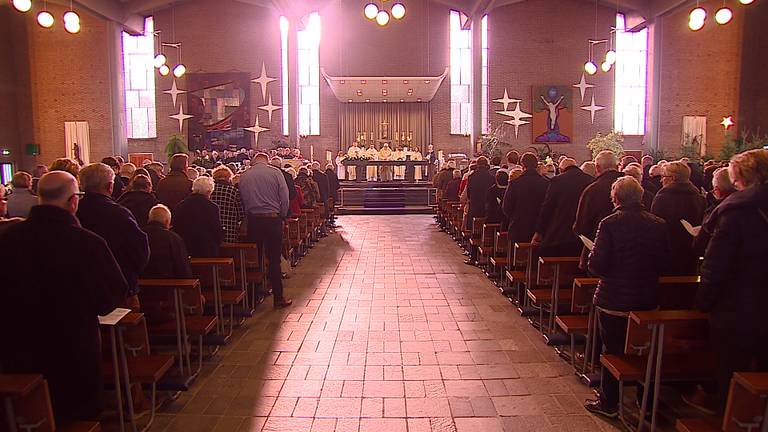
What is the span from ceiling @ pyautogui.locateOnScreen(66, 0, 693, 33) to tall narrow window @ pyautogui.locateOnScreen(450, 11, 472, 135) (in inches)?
53.0

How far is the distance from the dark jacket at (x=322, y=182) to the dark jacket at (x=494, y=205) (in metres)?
5.16

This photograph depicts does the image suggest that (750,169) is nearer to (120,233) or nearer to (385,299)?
(120,233)

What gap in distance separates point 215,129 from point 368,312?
58.0 ft

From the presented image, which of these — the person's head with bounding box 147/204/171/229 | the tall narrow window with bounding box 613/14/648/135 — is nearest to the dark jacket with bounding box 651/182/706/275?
the person's head with bounding box 147/204/171/229

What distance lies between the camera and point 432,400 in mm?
4023

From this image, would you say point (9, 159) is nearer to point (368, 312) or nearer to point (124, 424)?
point (368, 312)

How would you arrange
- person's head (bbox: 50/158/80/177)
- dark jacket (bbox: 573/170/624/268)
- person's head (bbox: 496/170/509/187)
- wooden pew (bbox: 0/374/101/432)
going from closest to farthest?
1. wooden pew (bbox: 0/374/101/432)
2. dark jacket (bbox: 573/170/624/268)
3. person's head (bbox: 50/158/80/177)
4. person's head (bbox: 496/170/509/187)

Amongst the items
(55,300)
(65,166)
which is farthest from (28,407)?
(65,166)

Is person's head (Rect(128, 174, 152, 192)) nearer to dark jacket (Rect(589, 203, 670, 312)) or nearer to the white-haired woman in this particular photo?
the white-haired woman

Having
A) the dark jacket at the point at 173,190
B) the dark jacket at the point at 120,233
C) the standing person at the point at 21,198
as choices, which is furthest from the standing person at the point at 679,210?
the standing person at the point at 21,198

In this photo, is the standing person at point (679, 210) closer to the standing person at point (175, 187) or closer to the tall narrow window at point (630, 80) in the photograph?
the standing person at point (175, 187)

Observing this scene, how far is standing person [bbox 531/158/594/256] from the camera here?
5.45 metres

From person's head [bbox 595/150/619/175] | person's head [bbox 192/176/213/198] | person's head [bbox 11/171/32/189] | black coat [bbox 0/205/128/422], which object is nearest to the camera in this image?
black coat [bbox 0/205/128/422]

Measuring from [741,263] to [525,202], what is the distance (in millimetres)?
3483
